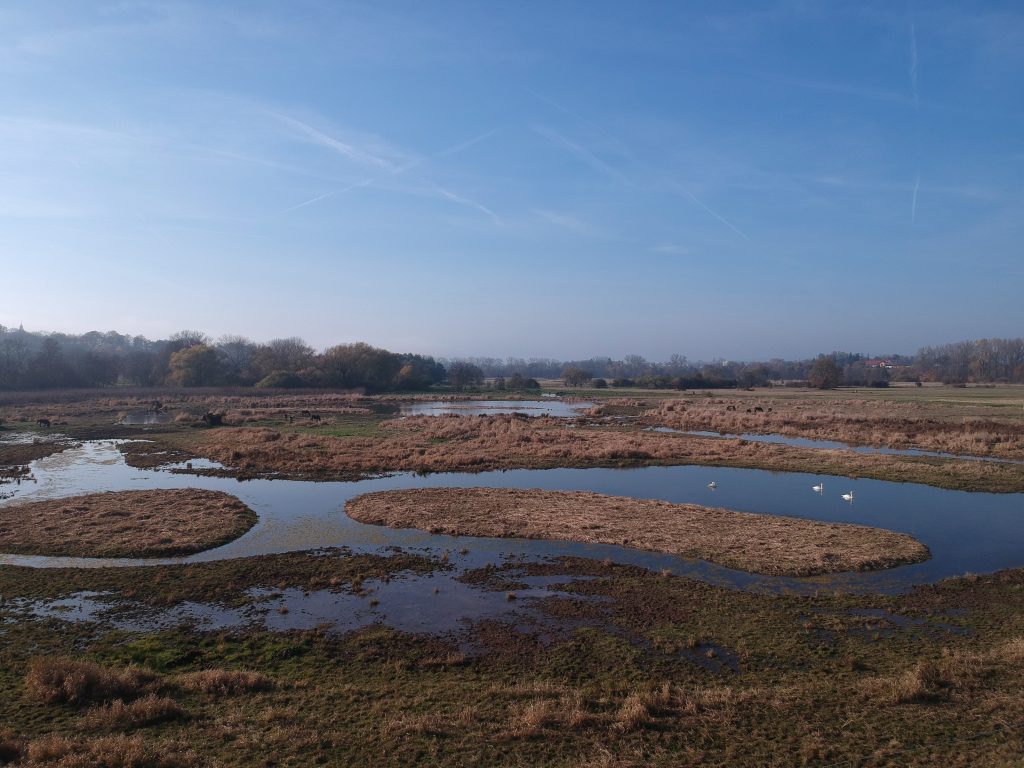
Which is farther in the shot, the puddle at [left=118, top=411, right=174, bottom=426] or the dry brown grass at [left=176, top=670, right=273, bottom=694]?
the puddle at [left=118, top=411, right=174, bottom=426]

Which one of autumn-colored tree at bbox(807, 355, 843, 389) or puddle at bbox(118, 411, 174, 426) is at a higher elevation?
autumn-colored tree at bbox(807, 355, 843, 389)

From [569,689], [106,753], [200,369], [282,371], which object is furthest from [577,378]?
[106,753]

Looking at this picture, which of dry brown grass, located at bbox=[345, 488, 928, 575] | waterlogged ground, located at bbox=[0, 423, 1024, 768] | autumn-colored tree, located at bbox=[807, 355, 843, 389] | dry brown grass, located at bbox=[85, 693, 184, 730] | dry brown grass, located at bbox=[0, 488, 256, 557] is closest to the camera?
waterlogged ground, located at bbox=[0, 423, 1024, 768]

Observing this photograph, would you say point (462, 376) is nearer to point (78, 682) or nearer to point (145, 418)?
point (145, 418)

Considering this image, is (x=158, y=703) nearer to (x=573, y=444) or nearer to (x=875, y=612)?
(x=875, y=612)

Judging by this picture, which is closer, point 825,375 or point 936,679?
point 936,679

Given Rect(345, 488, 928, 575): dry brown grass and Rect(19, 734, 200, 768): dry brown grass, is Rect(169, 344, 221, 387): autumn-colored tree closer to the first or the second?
Rect(345, 488, 928, 575): dry brown grass

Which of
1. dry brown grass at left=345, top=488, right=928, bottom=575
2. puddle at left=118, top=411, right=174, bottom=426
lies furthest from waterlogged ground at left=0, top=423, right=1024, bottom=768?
puddle at left=118, top=411, right=174, bottom=426

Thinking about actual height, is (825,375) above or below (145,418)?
above

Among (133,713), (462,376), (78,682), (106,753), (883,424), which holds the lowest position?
(133,713)
